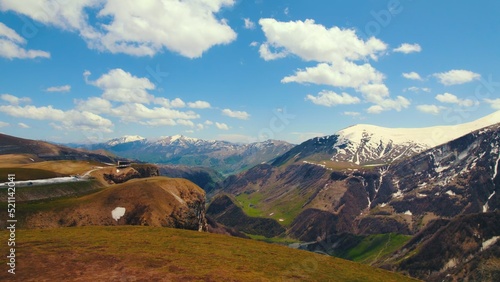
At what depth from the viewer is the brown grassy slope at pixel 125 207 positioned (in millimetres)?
107875

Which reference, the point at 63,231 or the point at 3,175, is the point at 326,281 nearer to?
the point at 63,231

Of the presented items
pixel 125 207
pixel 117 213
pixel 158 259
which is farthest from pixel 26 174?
pixel 158 259

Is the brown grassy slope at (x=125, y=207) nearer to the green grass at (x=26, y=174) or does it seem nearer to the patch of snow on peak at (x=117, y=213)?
the patch of snow on peak at (x=117, y=213)

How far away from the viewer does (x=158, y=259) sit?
64.9m

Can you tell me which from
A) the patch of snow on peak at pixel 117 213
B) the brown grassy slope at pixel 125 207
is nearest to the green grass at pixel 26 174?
the brown grassy slope at pixel 125 207

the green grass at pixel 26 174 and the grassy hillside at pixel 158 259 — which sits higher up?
the green grass at pixel 26 174

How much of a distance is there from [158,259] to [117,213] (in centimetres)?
6005

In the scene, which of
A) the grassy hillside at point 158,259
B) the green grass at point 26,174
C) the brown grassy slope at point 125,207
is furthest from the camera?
the green grass at point 26,174

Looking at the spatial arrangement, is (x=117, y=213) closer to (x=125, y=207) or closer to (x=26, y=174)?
(x=125, y=207)

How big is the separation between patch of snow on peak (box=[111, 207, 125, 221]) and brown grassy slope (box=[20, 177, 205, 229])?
1056mm

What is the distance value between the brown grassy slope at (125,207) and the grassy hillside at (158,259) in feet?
83.2

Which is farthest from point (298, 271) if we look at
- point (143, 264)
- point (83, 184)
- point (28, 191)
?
point (83, 184)

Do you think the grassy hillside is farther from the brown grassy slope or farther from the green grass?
the green grass

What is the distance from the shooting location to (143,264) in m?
61.2
